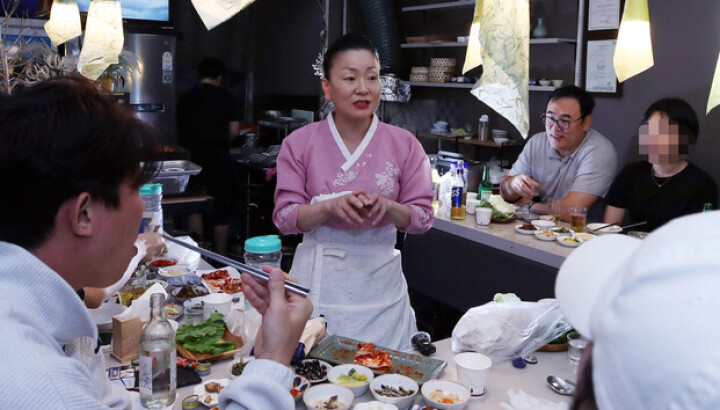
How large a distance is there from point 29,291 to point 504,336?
55.0 inches

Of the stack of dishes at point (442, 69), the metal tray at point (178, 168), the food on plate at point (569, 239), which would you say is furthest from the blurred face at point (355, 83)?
the stack of dishes at point (442, 69)

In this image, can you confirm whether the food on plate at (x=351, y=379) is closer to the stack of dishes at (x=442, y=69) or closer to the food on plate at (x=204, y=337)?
the food on plate at (x=204, y=337)

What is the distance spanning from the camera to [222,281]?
258 centimetres

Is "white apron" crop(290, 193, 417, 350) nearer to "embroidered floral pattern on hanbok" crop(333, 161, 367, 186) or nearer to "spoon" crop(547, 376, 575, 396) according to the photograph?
"embroidered floral pattern on hanbok" crop(333, 161, 367, 186)

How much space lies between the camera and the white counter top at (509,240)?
10.4 feet

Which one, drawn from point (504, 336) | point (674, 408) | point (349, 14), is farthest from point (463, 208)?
point (349, 14)

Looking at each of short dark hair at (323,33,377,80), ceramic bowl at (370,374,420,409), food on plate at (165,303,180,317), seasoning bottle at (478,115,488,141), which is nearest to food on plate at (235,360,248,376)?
ceramic bowl at (370,374,420,409)

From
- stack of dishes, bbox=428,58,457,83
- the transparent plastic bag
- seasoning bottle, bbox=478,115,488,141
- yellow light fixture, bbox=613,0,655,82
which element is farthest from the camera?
stack of dishes, bbox=428,58,457,83

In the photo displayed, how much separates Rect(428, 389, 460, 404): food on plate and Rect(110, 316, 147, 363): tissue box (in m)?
0.91

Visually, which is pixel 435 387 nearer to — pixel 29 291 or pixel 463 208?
pixel 29 291

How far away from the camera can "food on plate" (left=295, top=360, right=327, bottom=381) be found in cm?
174

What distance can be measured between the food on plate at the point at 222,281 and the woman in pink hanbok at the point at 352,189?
30 centimetres

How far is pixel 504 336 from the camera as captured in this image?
6.28 ft

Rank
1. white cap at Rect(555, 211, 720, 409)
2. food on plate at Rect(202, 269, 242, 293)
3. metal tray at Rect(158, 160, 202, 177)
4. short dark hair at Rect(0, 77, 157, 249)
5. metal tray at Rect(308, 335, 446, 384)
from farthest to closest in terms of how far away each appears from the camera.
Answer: metal tray at Rect(158, 160, 202, 177), food on plate at Rect(202, 269, 242, 293), metal tray at Rect(308, 335, 446, 384), short dark hair at Rect(0, 77, 157, 249), white cap at Rect(555, 211, 720, 409)
